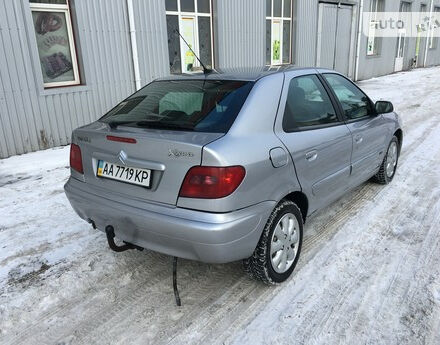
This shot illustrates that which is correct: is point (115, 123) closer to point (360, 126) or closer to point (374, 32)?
point (360, 126)

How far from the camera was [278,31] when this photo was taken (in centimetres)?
1169

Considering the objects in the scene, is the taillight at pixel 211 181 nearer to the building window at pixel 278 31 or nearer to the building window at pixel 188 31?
the building window at pixel 188 31

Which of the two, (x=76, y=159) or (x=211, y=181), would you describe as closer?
(x=211, y=181)

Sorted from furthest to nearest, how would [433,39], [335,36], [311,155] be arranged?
[433,39], [335,36], [311,155]

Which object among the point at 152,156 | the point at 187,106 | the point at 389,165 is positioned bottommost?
the point at 389,165

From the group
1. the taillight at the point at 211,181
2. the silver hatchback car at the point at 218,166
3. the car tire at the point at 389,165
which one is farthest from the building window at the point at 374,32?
the taillight at the point at 211,181

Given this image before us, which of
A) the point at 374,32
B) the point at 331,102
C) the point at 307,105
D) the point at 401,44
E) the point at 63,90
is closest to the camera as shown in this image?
the point at 307,105

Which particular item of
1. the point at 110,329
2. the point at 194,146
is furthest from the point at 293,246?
the point at 110,329

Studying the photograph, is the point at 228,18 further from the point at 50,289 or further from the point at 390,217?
the point at 50,289

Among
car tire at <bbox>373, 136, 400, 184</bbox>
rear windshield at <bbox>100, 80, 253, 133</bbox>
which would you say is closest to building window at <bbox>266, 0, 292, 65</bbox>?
car tire at <bbox>373, 136, 400, 184</bbox>

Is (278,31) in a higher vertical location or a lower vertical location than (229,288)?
Result: higher

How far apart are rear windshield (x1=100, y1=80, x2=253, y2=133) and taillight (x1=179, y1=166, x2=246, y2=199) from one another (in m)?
0.31

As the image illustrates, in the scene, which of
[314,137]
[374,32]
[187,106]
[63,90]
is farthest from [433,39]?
[187,106]

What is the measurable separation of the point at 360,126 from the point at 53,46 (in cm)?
537
